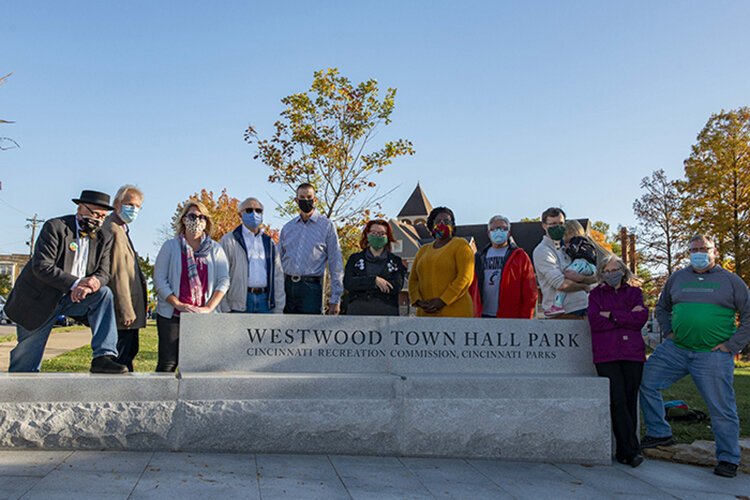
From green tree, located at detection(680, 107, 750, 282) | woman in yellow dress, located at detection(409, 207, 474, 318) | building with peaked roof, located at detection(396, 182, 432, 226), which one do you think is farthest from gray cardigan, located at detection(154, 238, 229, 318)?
building with peaked roof, located at detection(396, 182, 432, 226)

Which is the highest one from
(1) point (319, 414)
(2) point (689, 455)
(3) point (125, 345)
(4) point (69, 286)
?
(4) point (69, 286)

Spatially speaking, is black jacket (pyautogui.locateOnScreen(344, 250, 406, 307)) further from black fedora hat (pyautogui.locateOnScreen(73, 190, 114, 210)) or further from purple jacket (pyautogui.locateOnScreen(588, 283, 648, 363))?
black fedora hat (pyautogui.locateOnScreen(73, 190, 114, 210))

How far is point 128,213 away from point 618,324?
4432mm

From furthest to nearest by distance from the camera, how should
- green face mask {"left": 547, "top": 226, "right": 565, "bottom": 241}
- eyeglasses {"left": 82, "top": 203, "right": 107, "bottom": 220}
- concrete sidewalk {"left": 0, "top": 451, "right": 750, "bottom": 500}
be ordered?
green face mask {"left": 547, "top": 226, "right": 565, "bottom": 241}
eyeglasses {"left": 82, "top": 203, "right": 107, "bottom": 220}
concrete sidewalk {"left": 0, "top": 451, "right": 750, "bottom": 500}

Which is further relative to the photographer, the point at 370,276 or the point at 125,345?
the point at 370,276

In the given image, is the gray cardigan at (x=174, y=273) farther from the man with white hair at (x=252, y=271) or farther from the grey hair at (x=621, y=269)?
the grey hair at (x=621, y=269)

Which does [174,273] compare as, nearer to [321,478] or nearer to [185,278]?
[185,278]

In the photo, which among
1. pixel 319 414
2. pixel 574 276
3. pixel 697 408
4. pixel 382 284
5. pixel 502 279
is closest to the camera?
pixel 319 414

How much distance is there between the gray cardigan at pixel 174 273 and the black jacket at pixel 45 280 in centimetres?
50

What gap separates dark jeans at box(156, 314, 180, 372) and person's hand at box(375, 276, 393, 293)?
1842 mm

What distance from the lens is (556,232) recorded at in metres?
6.41

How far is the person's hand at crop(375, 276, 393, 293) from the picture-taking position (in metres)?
6.14

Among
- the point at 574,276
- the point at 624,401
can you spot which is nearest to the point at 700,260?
the point at 574,276

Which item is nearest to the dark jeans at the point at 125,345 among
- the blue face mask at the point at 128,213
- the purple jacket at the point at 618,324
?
the blue face mask at the point at 128,213
